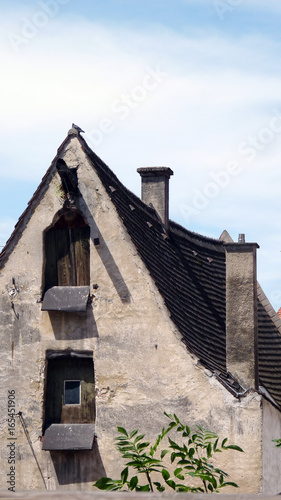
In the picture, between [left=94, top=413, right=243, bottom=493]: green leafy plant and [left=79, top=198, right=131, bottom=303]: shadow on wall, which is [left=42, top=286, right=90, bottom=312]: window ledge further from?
[left=94, top=413, right=243, bottom=493]: green leafy plant

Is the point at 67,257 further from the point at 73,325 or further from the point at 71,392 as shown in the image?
the point at 71,392

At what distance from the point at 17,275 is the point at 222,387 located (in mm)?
3892

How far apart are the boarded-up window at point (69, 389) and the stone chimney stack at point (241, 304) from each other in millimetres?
2619

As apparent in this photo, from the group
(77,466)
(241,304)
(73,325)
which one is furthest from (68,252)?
(77,466)

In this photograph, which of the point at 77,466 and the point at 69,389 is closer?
the point at 77,466

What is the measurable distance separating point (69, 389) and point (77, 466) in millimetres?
1228

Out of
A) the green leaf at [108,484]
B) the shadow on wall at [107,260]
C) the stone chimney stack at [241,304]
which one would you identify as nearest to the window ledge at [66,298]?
the shadow on wall at [107,260]

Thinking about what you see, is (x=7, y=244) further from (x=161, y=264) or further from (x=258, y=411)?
(x=258, y=411)

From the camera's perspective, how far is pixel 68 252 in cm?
1357

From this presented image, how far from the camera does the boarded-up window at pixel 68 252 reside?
1344 cm

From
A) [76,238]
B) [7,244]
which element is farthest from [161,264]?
[7,244]

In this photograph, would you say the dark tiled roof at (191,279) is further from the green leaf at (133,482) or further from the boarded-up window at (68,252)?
the green leaf at (133,482)

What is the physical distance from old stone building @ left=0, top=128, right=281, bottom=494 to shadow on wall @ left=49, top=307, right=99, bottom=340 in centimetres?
2

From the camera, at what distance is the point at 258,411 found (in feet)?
39.7
